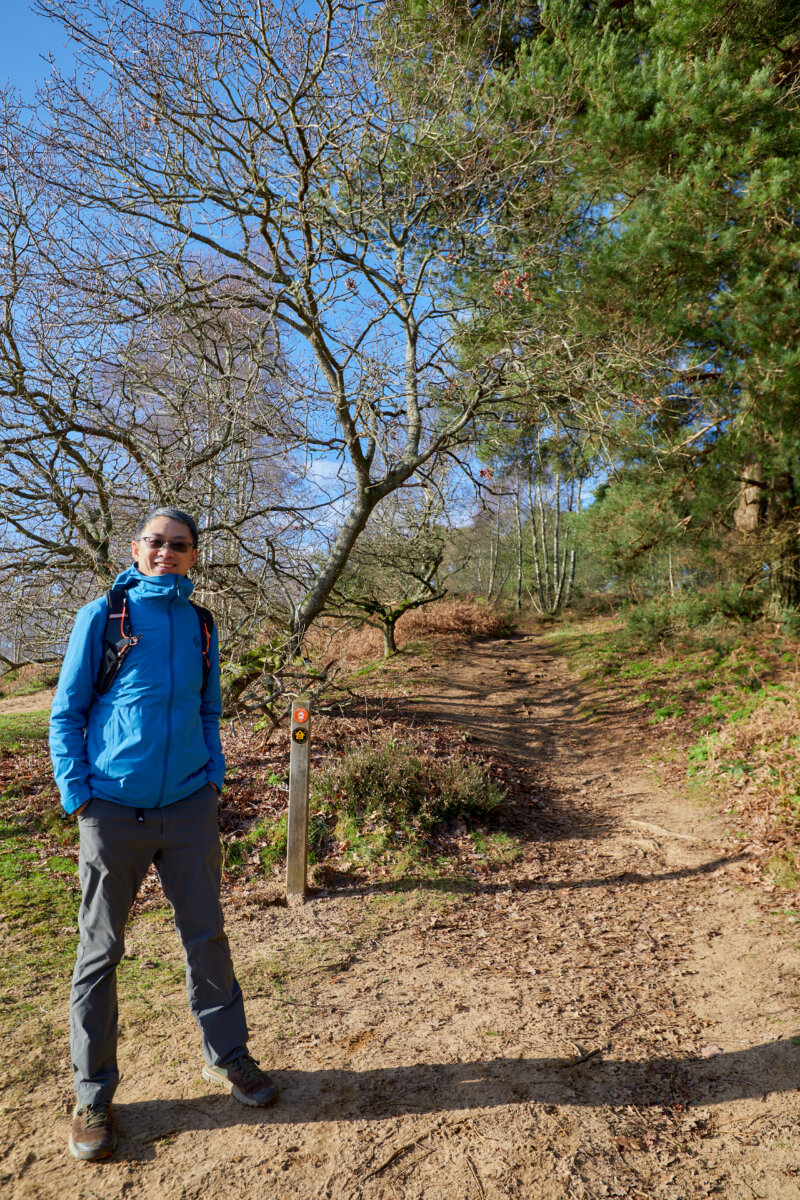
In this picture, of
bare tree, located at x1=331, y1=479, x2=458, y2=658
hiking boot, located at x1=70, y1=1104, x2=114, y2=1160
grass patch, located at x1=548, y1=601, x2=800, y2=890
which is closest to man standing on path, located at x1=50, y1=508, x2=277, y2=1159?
hiking boot, located at x1=70, y1=1104, x2=114, y2=1160

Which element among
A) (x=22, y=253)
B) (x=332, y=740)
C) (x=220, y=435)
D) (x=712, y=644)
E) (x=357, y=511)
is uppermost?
(x=22, y=253)

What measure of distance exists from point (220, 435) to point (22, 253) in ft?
10.3

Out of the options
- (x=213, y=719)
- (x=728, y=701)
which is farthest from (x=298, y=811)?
(x=728, y=701)

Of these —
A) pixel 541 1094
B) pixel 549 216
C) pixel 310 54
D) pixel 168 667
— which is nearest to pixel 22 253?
pixel 310 54

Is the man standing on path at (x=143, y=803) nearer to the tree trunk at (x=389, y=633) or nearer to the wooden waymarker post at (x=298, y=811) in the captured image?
the wooden waymarker post at (x=298, y=811)

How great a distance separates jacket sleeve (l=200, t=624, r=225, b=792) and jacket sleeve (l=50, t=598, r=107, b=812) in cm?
49

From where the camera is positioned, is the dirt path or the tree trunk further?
the tree trunk

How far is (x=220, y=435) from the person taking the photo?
7543 mm

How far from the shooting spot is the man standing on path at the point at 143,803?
8.80 feet

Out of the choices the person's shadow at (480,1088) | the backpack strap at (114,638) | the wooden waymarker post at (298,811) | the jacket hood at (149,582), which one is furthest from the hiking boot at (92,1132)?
the wooden waymarker post at (298,811)

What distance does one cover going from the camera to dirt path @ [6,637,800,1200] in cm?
254

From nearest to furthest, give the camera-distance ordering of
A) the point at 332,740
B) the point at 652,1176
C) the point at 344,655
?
the point at 652,1176, the point at 332,740, the point at 344,655

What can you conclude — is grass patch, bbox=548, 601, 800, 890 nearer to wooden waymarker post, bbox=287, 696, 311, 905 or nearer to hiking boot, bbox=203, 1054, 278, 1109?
wooden waymarker post, bbox=287, 696, 311, 905

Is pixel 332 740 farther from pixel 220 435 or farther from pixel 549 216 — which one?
pixel 549 216
